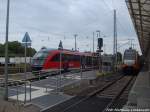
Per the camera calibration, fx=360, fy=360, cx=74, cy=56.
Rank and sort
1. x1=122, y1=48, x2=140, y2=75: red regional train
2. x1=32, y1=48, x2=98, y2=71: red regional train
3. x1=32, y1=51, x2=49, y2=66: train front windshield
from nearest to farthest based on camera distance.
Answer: x1=32, y1=48, x2=98, y2=71: red regional train
x1=32, y1=51, x2=49, y2=66: train front windshield
x1=122, y1=48, x2=140, y2=75: red regional train

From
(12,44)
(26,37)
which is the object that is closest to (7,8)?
(26,37)

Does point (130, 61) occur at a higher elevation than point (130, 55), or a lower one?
lower

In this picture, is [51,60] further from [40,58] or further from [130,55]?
[130,55]

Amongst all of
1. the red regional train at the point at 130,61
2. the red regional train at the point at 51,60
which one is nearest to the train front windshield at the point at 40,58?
the red regional train at the point at 51,60

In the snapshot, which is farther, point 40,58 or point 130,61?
point 130,61

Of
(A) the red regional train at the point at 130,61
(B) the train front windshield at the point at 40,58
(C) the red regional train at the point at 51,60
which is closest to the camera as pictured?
(C) the red regional train at the point at 51,60

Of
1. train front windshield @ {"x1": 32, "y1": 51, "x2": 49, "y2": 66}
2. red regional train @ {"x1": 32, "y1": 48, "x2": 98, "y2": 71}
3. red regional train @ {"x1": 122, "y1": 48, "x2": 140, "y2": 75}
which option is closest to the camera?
red regional train @ {"x1": 32, "y1": 48, "x2": 98, "y2": 71}

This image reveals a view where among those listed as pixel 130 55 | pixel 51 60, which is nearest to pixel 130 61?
pixel 130 55

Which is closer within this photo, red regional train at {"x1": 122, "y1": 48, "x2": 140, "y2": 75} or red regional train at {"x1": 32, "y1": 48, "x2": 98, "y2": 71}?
red regional train at {"x1": 32, "y1": 48, "x2": 98, "y2": 71}

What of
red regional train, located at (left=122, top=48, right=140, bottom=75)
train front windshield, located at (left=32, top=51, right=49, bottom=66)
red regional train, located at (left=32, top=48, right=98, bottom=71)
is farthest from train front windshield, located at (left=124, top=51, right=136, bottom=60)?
train front windshield, located at (left=32, top=51, right=49, bottom=66)

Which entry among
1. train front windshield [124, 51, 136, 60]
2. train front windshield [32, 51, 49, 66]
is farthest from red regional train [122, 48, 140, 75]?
train front windshield [32, 51, 49, 66]

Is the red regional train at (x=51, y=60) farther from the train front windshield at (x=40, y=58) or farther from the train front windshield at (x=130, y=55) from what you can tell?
the train front windshield at (x=130, y=55)

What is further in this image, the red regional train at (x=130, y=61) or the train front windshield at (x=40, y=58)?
the red regional train at (x=130, y=61)

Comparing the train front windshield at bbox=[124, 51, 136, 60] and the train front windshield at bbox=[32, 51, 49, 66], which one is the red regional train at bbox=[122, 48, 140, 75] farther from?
the train front windshield at bbox=[32, 51, 49, 66]
